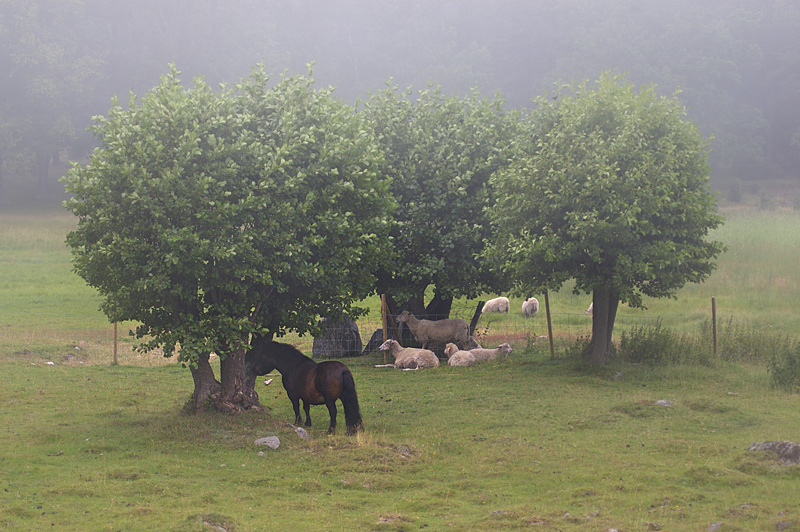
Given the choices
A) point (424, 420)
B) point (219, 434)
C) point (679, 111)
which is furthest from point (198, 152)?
point (679, 111)

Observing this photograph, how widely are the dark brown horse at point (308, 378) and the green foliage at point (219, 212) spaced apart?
67cm

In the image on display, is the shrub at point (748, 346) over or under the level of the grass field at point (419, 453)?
over

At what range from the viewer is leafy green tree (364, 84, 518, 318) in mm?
23078

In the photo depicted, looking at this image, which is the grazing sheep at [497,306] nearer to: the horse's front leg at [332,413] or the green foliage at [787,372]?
the green foliage at [787,372]

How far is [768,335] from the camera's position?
A: 22.8m

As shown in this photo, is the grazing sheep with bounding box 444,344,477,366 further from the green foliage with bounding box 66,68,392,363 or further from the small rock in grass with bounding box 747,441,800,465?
the small rock in grass with bounding box 747,441,800,465

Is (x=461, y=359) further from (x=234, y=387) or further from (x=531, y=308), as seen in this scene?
(x=531, y=308)

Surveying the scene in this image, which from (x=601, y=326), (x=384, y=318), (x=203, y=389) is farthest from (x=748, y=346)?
(x=203, y=389)

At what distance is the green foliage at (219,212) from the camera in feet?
44.8

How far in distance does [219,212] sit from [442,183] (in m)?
10.7

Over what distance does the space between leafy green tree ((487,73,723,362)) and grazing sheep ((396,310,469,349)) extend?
406 cm

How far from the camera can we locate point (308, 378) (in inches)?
567

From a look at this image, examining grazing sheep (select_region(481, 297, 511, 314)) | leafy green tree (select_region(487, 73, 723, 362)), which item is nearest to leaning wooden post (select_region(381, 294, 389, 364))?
leafy green tree (select_region(487, 73, 723, 362))

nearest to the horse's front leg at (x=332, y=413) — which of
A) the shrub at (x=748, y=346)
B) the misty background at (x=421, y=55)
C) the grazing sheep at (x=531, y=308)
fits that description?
the shrub at (x=748, y=346)
